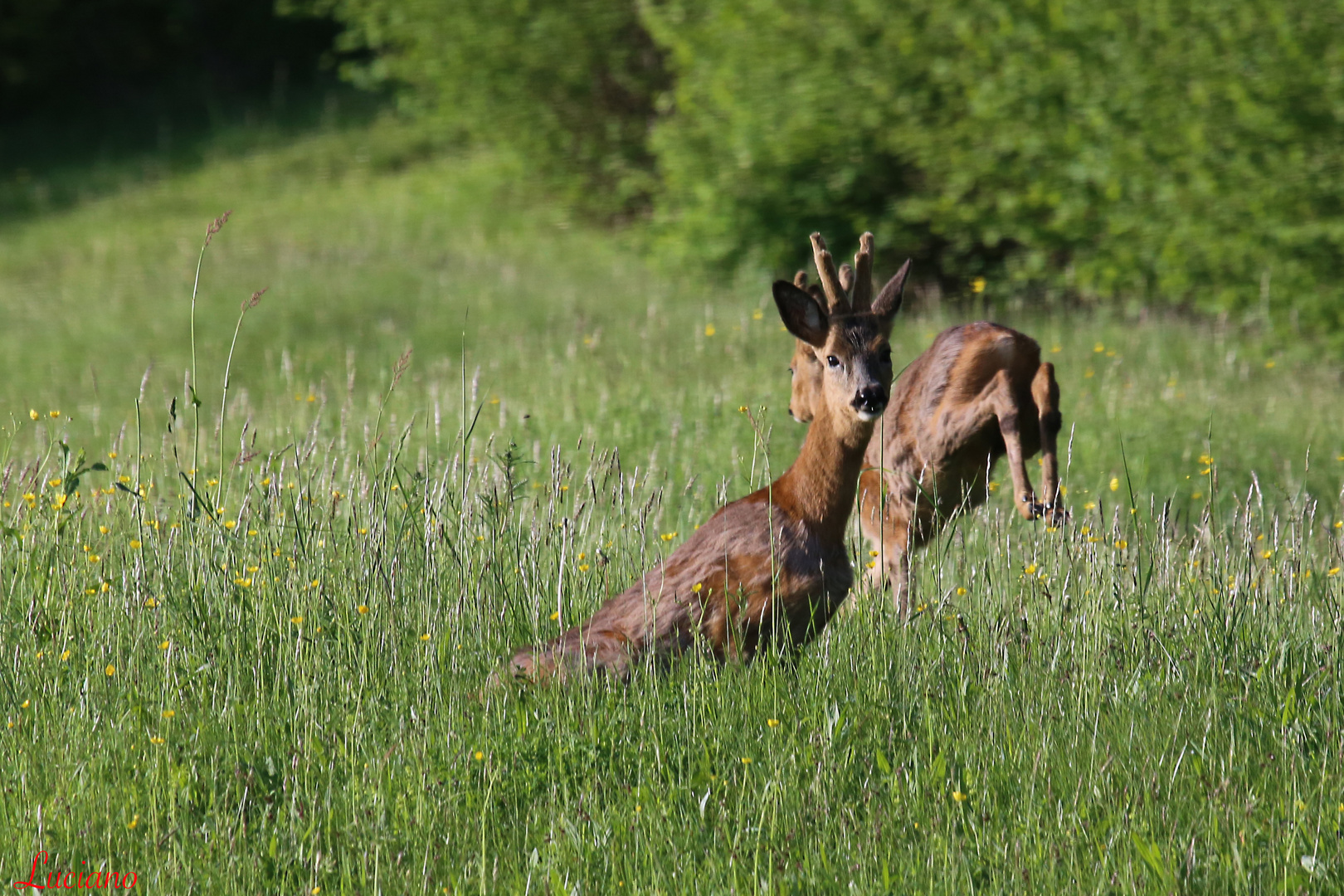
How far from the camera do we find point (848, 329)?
14.3 ft

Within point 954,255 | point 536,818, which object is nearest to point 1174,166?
point 954,255

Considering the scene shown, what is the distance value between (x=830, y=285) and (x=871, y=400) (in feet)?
1.50

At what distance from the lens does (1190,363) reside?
447 inches

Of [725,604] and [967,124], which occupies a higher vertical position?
[967,124]

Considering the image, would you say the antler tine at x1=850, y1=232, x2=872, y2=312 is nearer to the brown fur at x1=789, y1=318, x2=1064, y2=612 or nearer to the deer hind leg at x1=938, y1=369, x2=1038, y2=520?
the brown fur at x1=789, y1=318, x2=1064, y2=612

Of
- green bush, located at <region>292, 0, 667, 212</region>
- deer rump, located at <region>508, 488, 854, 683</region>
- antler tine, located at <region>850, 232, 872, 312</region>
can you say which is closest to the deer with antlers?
antler tine, located at <region>850, 232, 872, 312</region>

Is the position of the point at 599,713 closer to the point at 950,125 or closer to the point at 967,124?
the point at 967,124

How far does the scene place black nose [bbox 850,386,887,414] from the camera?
4.17 m

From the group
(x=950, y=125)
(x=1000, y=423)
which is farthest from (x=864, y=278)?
(x=950, y=125)

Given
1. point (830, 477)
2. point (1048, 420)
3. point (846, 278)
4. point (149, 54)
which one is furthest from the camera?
point (149, 54)

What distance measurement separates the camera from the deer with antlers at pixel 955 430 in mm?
5496

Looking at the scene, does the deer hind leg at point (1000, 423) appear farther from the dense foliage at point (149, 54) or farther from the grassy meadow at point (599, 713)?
the dense foliage at point (149, 54)

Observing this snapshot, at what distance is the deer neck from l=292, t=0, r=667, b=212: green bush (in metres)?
12.9

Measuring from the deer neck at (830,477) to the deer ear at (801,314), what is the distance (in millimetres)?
245
